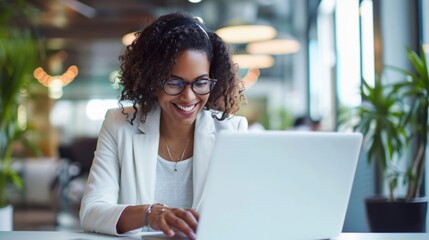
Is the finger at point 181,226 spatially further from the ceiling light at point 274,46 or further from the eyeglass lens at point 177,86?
the ceiling light at point 274,46

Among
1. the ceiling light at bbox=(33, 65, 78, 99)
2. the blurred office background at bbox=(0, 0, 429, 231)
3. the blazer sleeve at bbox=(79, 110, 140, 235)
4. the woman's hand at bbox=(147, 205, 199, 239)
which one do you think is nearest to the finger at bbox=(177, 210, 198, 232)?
the woman's hand at bbox=(147, 205, 199, 239)

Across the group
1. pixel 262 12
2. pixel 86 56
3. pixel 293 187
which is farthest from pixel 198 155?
pixel 86 56

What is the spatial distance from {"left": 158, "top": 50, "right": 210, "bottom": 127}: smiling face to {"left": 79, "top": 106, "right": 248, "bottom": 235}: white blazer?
11 cm

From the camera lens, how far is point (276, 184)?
1.34 meters

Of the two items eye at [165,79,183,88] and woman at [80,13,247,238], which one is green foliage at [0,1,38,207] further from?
eye at [165,79,183,88]

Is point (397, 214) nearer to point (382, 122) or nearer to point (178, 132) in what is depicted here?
point (382, 122)

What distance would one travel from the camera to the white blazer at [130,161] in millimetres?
1901

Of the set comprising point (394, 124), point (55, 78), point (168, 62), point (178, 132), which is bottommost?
point (394, 124)

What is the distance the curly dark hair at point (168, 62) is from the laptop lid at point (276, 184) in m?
0.69

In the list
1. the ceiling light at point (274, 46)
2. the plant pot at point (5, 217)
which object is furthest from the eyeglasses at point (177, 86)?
the ceiling light at point (274, 46)

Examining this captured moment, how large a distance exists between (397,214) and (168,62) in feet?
7.34

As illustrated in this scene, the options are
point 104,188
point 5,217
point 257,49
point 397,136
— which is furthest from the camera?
point 257,49

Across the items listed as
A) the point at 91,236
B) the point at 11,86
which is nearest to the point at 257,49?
the point at 11,86

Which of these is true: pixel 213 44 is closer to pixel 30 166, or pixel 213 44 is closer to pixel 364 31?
pixel 364 31
